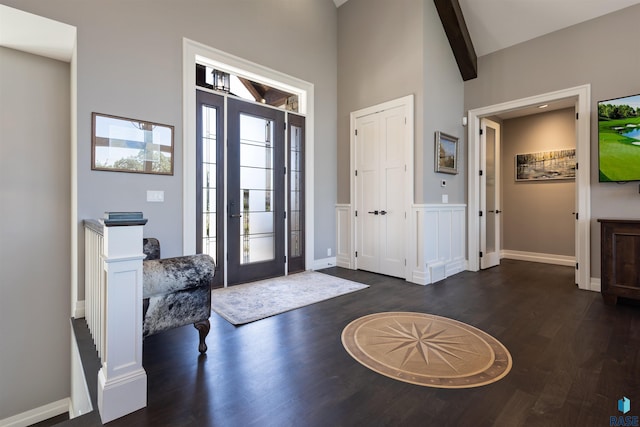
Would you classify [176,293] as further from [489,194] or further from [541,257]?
[541,257]

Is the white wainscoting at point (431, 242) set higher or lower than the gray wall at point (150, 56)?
lower

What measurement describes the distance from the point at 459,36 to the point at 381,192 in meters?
2.56

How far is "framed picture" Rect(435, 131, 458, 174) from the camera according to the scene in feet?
13.9

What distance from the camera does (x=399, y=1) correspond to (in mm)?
4242

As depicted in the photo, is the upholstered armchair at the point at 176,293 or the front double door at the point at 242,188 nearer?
the upholstered armchair at the point at 176,293

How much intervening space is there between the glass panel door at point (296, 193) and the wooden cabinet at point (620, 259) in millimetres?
3678

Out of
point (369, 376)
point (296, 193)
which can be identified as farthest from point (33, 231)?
point (369, 376)

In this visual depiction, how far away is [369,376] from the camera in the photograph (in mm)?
1846

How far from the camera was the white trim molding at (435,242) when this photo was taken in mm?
4031

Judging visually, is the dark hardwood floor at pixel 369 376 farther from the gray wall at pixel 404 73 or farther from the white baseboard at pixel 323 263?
the gray wall at pixel 404 73

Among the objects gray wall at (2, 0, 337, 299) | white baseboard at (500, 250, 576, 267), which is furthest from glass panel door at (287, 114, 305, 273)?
white baseboard at (500, 250, 576, 267)

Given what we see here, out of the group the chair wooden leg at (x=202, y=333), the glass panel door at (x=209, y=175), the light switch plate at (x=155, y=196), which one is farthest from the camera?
the glass panel door at (x=209, y=175)

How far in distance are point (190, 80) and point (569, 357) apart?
4.32 metres
